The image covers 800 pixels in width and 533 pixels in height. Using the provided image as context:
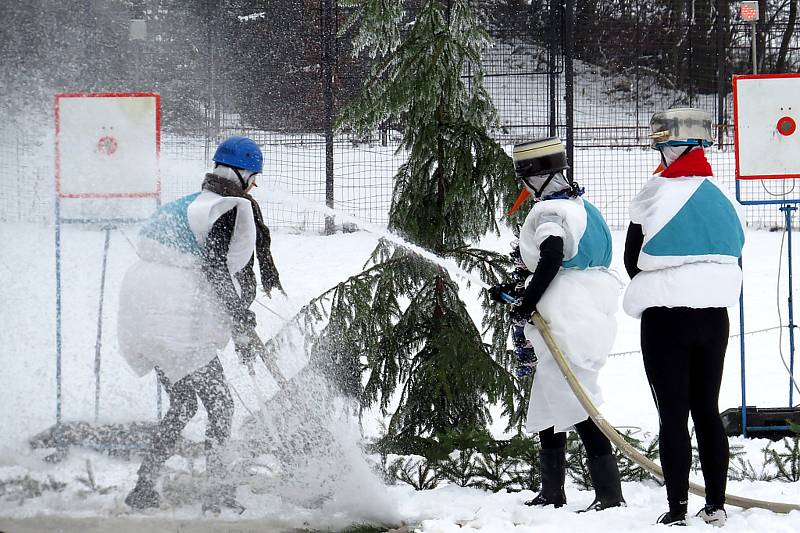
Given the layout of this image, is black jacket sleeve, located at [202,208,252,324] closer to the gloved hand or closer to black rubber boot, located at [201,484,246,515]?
the gloved hand

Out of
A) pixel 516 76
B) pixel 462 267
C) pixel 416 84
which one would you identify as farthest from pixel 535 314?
pixel 516 76

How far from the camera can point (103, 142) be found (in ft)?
18.4

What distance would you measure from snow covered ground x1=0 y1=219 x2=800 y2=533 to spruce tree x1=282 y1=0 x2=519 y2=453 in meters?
0.60

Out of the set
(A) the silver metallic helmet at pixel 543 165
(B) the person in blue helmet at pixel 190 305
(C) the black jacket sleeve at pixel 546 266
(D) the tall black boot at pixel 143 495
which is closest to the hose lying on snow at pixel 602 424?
(C) the black jacket sleeve at pixel 546 266

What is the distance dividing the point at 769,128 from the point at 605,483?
2943 mm

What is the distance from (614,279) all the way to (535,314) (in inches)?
16.6

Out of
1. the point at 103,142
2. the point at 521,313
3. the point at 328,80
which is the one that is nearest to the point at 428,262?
the point at 521,313

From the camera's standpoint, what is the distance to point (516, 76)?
13.3 metres

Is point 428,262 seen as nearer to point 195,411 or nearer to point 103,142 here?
point 195,411

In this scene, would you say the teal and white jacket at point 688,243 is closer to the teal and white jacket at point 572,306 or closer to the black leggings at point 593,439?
the teal and white jacket at point 572,306

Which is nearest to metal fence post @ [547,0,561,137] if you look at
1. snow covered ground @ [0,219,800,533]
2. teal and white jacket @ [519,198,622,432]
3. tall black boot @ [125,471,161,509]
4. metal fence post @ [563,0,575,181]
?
metal fence post @ [563,0,575,181]

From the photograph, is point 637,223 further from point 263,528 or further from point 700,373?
point 263,528

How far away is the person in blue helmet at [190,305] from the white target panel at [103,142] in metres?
1.58

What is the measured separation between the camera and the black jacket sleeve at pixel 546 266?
163 inches
